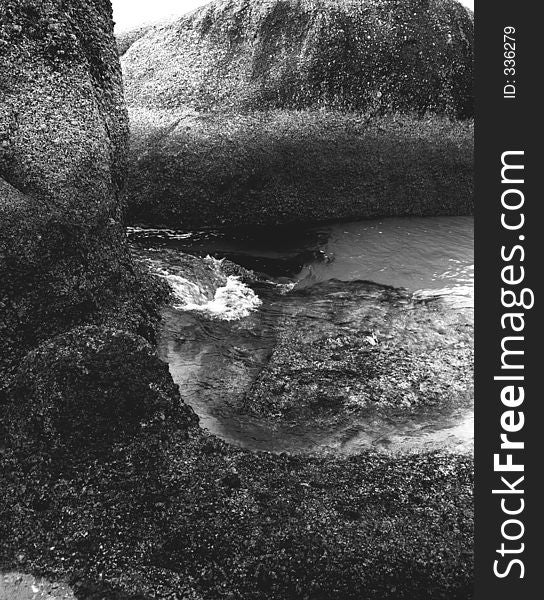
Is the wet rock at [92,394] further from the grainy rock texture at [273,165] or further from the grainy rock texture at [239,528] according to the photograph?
the grainy rock texture at [273,165]

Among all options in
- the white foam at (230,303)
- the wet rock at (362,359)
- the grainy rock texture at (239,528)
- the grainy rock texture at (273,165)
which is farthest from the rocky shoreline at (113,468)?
the grainy rock texture at (273,165)

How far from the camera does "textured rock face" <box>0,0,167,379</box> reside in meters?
4.26

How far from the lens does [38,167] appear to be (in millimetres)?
4379

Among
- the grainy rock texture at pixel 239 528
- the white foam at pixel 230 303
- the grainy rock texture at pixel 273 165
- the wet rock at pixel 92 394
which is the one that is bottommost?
the grainy rock texture at pixel 239 528

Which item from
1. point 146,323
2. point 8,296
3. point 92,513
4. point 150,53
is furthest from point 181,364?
Result: point 150,53

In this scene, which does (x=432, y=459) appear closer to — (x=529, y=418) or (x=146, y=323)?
(x=529, y=418)

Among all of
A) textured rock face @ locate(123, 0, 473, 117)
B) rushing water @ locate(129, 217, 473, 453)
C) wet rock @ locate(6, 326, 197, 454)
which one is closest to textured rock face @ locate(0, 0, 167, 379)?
wet rock @ locate(6, 326, 197, 454)

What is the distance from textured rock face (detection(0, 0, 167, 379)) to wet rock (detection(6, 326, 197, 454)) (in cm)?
54

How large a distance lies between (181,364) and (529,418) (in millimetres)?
2580

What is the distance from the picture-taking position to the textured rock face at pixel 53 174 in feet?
14.0

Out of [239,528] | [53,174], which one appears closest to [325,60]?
[53,174]

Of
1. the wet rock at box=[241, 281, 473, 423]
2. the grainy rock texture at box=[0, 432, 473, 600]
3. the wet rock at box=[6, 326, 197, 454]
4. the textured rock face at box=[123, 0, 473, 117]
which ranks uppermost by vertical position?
the textured rock face at box=[123, 0, 473, 117]

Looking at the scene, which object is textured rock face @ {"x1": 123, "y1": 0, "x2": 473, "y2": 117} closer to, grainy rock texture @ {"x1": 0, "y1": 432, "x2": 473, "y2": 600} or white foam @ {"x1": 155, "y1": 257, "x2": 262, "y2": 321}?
white foam @ {"x1": 155, "y1": 257, "x2": 262, "y2": 321}

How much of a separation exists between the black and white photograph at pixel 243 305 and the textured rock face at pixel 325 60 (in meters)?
0.03
